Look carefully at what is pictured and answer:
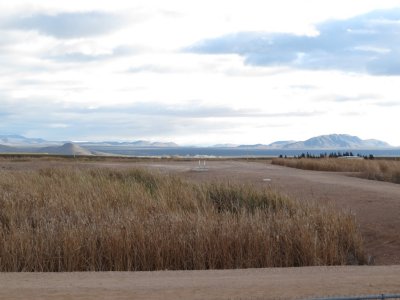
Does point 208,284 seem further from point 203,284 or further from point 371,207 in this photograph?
point 371,207

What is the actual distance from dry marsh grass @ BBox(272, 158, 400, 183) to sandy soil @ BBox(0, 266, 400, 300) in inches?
901

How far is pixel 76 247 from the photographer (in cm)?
1148

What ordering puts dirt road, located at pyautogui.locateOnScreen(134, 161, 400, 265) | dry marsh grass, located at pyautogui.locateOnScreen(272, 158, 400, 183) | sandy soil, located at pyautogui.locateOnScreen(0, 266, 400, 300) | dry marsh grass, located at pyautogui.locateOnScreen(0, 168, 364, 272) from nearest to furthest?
sandy soil, located at pyautogui.locateOnScreen(0, 266, 400, 300)
dry marsh grass, located at pyautogui.locateOnScreen(0, 168, 364, 272)
dirt road, located at pyautogui.locateOnScreen(134, 161, 400, 265)
dry marsh grass, located at pyautogui.locateOnScreen(272, 158, 400, 183)

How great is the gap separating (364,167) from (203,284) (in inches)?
1289

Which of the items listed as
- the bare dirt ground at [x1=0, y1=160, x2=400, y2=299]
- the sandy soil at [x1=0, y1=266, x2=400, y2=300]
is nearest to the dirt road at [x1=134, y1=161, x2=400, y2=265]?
the bare dirt ground at [x1=0, y1=160, x2=400, y2=299]

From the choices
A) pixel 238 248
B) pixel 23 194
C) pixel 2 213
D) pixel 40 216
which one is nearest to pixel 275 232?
pixel 238 248

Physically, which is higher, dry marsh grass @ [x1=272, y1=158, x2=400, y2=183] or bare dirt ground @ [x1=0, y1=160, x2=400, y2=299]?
dry marsh grass @ [x1=272, y1=158, x2=400, y2=183]

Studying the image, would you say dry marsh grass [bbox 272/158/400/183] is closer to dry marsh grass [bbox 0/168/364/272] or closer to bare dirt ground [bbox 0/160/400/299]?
dry marsh grass [bbox 0/168/364/272]

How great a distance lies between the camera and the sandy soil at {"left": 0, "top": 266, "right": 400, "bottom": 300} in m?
8.50

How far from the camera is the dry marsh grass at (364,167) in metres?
33.6

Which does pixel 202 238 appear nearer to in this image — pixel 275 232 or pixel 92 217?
pixel 275 232

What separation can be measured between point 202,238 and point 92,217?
3023 millimetres

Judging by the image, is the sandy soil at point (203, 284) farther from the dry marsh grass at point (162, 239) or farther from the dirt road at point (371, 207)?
the dirt road at point (371, 207)

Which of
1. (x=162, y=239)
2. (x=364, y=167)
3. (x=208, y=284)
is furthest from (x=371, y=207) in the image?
(x=364, y=167)
